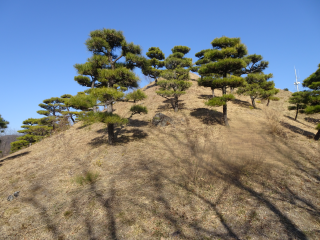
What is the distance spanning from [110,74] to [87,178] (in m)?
6.31

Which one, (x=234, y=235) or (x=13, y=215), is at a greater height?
(x=234, y=235)

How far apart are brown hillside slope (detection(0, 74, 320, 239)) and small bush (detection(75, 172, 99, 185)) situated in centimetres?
6

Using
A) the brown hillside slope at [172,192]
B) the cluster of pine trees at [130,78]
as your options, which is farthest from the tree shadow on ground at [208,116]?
the brown hillside slope at [172,192]

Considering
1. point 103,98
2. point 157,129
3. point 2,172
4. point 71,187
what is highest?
point 103,98

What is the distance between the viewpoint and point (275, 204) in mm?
4852

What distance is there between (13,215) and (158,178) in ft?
18.5

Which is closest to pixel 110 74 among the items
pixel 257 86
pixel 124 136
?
pixel 124 136

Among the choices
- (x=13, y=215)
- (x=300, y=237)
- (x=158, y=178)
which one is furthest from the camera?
(x=158, y=178)

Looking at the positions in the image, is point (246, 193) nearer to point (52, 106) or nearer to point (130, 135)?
point (130, 135)

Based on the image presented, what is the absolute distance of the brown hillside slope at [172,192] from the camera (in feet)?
13.7

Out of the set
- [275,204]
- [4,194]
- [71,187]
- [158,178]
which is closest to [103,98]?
[71,187]

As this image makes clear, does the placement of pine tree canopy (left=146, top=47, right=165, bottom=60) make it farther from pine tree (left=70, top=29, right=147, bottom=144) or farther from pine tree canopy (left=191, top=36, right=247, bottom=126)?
pine tree (left=70, top=29, right=147, bottom=144)

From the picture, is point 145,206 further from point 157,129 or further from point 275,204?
point 157,129

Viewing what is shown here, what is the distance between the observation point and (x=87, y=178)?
757 cm
